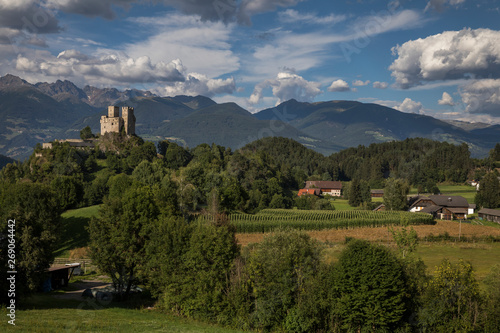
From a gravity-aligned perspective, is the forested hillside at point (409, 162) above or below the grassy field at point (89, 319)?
above

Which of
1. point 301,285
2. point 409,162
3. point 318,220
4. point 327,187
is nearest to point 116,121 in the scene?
point 318,220

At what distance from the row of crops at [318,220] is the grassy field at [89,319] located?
30.8 m

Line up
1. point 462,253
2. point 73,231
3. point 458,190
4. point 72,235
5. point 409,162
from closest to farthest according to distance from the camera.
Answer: point 462,253
point 72,235
point 73,231
point 458,190
point 409,162

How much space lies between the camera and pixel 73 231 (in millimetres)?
53281

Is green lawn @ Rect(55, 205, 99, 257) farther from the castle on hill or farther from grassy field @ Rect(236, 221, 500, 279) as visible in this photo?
the castle on hill

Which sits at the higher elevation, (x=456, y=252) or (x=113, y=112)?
(x=113, y=112)

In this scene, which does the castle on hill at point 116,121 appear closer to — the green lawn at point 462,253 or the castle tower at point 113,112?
the castle tower at point 113,112

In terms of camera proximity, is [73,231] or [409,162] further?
[409,162]

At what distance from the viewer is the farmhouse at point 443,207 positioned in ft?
257

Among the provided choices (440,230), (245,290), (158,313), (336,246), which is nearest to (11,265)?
(158,313)

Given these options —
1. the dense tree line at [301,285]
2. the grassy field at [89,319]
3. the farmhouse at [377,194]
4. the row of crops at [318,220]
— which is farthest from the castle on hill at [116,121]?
the grassy field at [89,319]

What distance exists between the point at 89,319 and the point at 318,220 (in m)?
47.4

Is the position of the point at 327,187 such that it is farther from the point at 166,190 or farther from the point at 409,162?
the point at 166,190

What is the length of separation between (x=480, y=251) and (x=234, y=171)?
66977 mm
